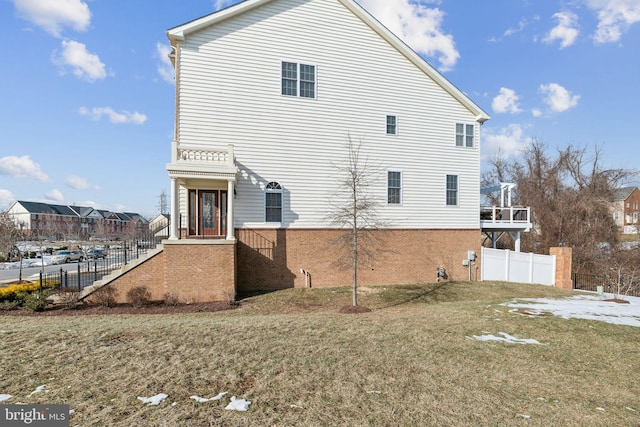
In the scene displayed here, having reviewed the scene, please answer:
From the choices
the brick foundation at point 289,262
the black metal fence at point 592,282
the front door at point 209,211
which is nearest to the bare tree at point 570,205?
the black metal fence at point 592,282

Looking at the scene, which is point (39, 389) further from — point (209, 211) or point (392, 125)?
point (392, 125)

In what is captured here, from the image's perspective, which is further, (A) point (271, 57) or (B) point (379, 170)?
(B) point (379, 170)

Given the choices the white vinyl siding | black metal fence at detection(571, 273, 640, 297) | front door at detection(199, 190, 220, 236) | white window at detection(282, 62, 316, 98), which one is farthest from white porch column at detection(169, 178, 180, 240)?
black metal fence at detection(571, 273, 640, 297)

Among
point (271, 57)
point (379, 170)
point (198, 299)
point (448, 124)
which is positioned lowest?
point (198, 299)

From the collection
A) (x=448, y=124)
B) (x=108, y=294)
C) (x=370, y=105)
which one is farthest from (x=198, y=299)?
(x=448, y=124)

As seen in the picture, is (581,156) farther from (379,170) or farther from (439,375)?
(439,375)

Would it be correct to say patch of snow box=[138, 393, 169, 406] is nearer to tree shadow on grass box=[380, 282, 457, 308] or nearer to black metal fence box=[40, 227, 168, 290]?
tree shadow on grass box=[380, 282, 457, 308]

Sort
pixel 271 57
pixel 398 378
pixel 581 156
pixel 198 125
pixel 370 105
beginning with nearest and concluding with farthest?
pixel 398 378 → pixel 198 125 → pixel 271 57 → pixel 370 105 → pixel 581 156

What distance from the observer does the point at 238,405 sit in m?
3.70

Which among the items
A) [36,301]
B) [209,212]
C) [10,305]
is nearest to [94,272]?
[10,305]

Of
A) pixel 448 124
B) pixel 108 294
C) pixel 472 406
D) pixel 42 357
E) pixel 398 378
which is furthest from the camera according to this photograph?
pixel 448 124

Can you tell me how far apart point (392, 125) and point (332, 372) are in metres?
13.1

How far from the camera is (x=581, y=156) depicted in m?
28.3

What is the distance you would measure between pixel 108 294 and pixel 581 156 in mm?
37000
